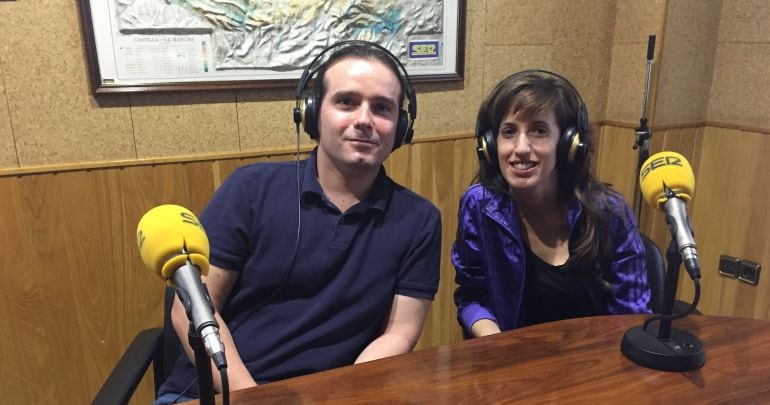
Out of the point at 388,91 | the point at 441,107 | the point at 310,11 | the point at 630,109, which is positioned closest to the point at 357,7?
the point at 310,11

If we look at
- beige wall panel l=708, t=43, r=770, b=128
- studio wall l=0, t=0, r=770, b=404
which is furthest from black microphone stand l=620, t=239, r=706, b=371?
beige wall panel l=708, t=43, r=770, b=128

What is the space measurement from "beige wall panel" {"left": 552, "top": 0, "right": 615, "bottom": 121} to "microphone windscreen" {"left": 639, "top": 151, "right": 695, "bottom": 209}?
166cm

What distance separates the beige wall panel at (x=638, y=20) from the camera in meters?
2.45

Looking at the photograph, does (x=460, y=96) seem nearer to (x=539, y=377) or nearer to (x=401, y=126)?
(x=401, y=126)

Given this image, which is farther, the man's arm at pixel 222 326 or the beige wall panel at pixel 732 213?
the beige wall panel at pixel 732 213

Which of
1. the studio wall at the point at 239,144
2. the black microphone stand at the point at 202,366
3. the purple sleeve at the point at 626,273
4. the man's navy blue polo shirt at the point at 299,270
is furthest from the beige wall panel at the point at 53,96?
the purple sleeve at the point at 626,273

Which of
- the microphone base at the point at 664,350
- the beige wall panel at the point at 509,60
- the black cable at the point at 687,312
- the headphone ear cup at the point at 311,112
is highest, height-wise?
the beige wall panel at the point at 509,60

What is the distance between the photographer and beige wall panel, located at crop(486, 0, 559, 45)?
7.86 ft

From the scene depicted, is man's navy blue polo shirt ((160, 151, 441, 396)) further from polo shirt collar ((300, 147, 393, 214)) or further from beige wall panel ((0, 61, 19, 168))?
beige wall panel ((0, 61, 19, 168))

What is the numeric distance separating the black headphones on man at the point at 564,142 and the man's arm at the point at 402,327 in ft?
1.50

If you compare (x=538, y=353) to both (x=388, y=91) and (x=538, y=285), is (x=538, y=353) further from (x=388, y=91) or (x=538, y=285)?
(x=388, y=91)

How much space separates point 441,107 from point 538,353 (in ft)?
4.72

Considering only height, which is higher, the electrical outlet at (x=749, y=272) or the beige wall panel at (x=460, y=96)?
the beige wall panel at (x=460, y=96)

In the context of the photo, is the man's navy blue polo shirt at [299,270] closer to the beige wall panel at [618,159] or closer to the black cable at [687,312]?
the black cable at [687,312]
